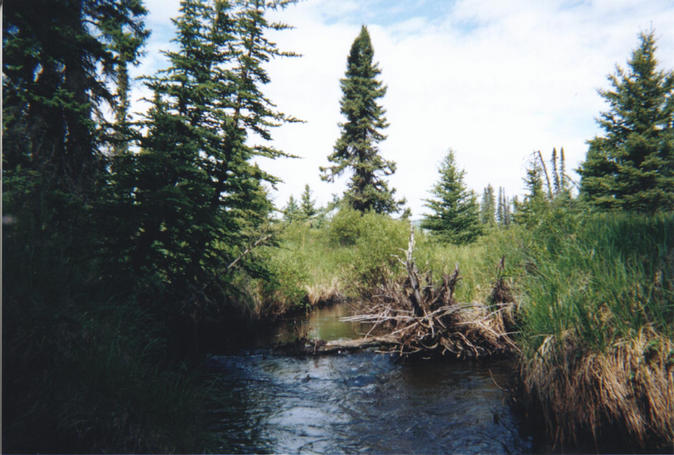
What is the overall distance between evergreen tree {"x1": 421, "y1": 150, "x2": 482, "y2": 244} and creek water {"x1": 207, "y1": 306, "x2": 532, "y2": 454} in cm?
2248

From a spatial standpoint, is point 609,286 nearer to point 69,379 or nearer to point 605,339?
point 605,339

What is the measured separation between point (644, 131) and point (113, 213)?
1269 cm

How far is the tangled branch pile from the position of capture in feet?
24.3

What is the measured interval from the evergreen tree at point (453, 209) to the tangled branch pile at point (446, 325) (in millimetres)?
21078

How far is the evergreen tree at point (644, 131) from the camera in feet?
22.1

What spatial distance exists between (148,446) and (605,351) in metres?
4.70

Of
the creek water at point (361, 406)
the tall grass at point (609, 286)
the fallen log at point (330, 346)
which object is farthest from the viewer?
the fallen log at point (330, 346)

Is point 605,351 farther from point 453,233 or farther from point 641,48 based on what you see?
point 453,233

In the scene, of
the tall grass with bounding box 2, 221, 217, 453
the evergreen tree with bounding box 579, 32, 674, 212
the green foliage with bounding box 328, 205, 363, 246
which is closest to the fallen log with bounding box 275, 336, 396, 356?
the tall grass with bounding box 2, 221, 217, 453

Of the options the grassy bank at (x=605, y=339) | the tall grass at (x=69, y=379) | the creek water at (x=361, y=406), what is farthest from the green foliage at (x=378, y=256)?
the tall grass at (x=69, y=379)

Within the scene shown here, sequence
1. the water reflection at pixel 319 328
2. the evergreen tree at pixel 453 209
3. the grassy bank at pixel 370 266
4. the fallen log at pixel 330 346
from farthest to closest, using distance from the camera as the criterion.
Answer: the evergreen tree at pixel 453 209 < the water reflection at pixel 319 328 < the grassy bank at pixel 370 266 < the fallen log at pixel 330 346

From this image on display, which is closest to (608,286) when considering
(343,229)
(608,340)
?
(608,340)

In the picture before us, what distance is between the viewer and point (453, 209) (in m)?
28.7

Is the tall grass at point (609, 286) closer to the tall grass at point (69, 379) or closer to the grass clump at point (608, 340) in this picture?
the grass clump at point (608, 340)
